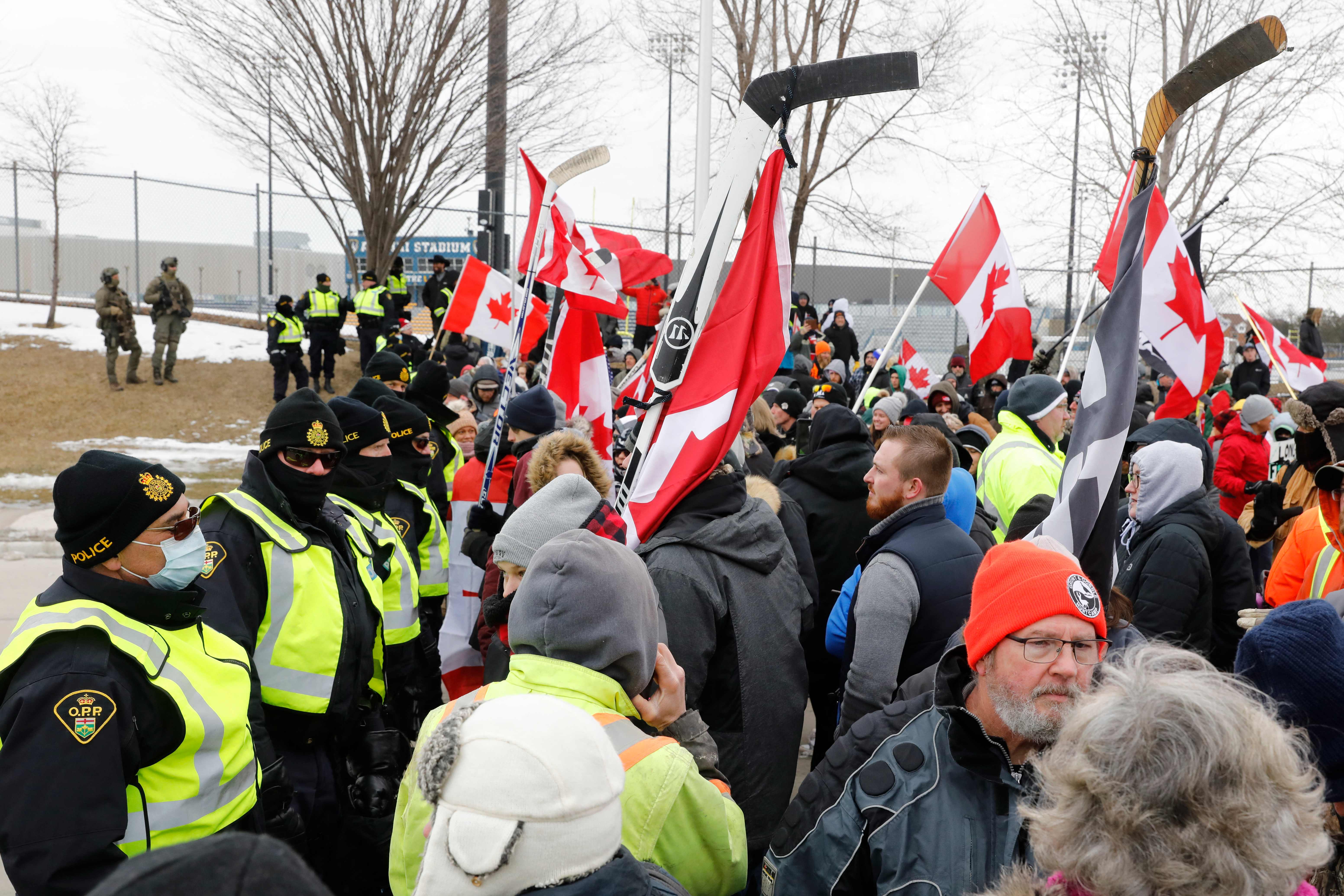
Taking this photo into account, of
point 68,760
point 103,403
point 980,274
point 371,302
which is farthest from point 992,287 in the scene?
point 103,403

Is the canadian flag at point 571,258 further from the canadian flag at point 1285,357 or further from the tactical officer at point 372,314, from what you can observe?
the tactical officer at point 372,314

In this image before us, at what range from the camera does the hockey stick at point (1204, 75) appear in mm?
4051

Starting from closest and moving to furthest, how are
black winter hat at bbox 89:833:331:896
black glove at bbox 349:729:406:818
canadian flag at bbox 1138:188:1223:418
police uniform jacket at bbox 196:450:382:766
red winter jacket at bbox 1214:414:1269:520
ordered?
black winter hat at bbox 89:833:331:896 → police uniform jacket at bbox 196:450:382:766 → black glove at bbox 349:729:406:818 → canadian flag at bbox 1138:188:1223:418 → red winter jacket at bbox 1214:414:1269:520

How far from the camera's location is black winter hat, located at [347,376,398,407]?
520 cm

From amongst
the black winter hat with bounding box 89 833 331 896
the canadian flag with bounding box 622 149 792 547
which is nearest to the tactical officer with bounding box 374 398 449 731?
the canadian flag with bounding box 622 149 792 547

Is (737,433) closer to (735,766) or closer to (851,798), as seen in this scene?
(735,766)

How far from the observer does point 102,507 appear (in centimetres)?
261

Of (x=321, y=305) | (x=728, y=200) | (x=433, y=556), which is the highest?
(x=728, y=200)

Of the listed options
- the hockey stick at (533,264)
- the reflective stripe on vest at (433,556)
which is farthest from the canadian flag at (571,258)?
the reflective stripe on vest at (433,556)

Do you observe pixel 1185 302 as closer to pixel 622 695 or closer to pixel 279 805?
pixel 622 695

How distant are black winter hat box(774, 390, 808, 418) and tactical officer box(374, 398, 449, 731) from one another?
160 inches

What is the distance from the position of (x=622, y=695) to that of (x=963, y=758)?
29.5 inches

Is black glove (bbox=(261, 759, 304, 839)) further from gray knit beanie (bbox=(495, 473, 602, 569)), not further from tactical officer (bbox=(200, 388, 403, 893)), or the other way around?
gray knit beanie (bbox=(495, 473, 602, 569))

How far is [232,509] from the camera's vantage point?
336 cm
